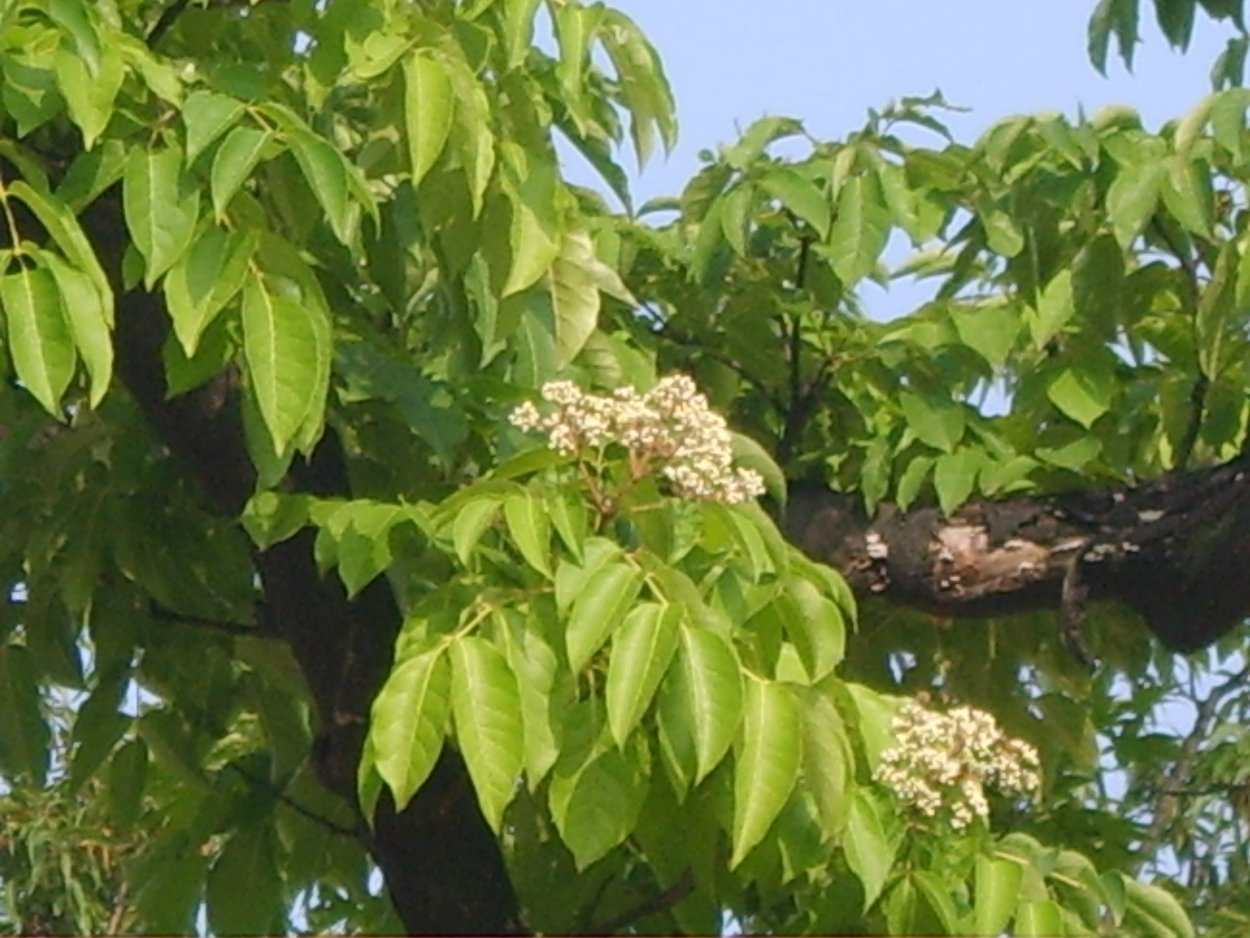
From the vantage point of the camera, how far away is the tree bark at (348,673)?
1857 millimetres

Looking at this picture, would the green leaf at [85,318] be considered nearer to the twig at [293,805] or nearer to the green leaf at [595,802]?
the green leaf at [595,802]

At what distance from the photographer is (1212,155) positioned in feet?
6.20

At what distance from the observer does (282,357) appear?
57.2 inches

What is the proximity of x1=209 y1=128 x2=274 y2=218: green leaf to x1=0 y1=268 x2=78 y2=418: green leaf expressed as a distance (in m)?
0.11

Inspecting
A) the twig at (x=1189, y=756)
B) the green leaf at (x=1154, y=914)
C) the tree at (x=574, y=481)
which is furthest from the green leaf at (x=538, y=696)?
the twig at (x=1189, y=756)

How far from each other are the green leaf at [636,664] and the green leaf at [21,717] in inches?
30.1

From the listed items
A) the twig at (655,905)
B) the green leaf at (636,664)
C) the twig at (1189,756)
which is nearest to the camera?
the green leaf at (636,664)

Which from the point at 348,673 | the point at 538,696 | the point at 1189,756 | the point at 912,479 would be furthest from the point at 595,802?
the point at 1189,756

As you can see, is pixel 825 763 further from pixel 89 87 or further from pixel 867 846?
pixel 89 87

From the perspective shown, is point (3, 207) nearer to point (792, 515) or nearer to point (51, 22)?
point (51, 22)

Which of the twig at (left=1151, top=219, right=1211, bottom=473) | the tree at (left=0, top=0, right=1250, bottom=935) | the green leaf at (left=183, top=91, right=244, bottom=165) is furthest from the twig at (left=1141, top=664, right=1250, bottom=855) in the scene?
the green leaf at (left=183, top=91, right=244, bottom=165)

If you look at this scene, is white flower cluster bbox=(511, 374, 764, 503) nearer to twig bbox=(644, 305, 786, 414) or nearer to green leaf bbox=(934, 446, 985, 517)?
green leaf bbox=(934, 446, 985, 517)

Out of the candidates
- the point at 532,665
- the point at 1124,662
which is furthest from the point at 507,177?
the point at 1124,662

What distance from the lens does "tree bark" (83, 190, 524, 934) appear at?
73.1 inches
